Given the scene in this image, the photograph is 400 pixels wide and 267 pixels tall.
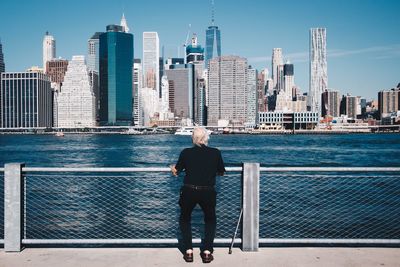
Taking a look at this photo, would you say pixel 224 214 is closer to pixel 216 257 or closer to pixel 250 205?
pixel 250 205

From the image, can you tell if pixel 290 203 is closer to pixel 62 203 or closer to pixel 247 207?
pixel 62 203

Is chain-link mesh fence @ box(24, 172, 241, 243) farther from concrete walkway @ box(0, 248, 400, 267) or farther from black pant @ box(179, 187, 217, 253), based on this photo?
black pant @ box(179, 187, 217, 253)

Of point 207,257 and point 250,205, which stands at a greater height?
point 250,205

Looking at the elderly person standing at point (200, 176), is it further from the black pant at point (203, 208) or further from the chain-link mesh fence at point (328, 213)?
the chain-link mesh fence at point (328, 213)

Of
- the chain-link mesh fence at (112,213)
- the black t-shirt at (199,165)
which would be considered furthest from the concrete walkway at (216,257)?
the chain-link mesh fence at (112,213)

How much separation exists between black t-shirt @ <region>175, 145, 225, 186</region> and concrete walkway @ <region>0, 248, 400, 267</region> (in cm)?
101

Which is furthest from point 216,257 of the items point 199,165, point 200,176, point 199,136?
point 199,136

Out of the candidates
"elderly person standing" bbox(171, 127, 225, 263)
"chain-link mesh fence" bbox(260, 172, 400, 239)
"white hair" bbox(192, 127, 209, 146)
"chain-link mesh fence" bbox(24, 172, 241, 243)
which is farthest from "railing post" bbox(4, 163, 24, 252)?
"chain-link mesh fence" bbox(260, 172, 400, 239)

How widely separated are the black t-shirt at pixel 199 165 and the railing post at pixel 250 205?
0.67 m

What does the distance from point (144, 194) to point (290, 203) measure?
22.0ft

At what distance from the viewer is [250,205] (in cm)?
679

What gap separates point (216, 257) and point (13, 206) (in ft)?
9.19

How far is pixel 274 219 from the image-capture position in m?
15.7

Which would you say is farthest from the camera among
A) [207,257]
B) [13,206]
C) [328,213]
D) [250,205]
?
[328,213]
